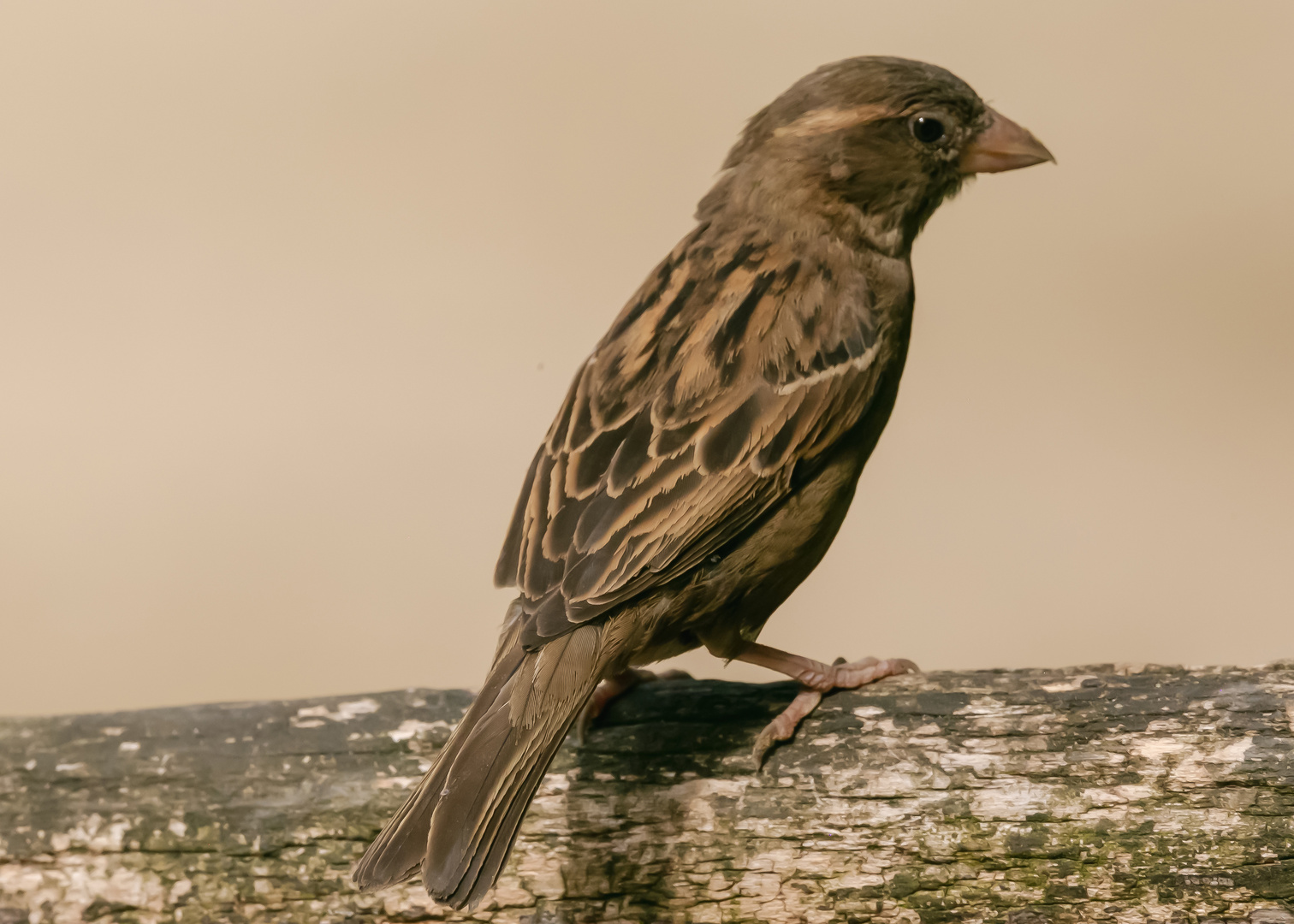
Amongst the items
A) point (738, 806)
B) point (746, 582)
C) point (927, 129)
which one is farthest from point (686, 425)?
point (927, 129)

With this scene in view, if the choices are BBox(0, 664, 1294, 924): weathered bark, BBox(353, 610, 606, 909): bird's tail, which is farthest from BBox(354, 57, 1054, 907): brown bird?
BBox(0, 664, 1294, 924): weathered bark

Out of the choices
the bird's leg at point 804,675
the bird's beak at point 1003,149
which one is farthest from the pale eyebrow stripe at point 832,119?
the bird's leg at point 804,675

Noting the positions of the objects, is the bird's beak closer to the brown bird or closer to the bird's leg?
the brown bird

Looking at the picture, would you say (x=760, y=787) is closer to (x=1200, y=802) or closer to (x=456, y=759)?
(x=456, y=759)

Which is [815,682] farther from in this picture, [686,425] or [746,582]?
[686,425]

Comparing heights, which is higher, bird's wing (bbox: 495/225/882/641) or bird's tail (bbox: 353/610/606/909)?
bird's wing (bbox: 495/225/882/641)

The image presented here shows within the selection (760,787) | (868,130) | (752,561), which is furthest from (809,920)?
(868,130)

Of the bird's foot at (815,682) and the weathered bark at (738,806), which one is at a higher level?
the bird's foot at (815,682)

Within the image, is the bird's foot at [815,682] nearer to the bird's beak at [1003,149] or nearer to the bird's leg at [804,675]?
the bird's leg at [804,675]
